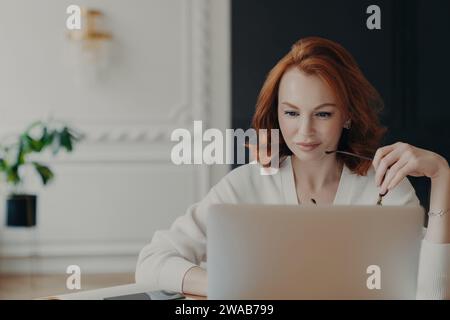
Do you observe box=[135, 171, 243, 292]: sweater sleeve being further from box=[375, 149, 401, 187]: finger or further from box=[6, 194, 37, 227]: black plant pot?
box=[6, 194, 37, 227]: black plant pot

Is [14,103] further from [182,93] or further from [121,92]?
[182,93]

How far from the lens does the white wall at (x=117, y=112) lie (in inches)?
109

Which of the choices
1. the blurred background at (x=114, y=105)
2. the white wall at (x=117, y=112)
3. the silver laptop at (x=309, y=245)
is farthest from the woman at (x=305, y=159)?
the white wall at (x=117, y=112)

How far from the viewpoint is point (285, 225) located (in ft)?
2.38

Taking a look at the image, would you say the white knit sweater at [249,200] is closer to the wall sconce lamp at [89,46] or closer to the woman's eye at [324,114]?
the woman's eye at [324,114]

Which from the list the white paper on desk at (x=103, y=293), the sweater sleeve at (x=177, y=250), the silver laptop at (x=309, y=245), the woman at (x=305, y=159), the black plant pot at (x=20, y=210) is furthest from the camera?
the black plant pot at (x=20, y=210)

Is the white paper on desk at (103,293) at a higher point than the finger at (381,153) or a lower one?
lower

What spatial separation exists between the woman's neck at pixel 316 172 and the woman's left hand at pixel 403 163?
22 centimetres

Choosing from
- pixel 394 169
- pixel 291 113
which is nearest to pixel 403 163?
pixel 394 169

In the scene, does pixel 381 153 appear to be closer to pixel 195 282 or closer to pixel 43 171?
pixel 195 282

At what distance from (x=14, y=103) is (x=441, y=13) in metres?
1.72

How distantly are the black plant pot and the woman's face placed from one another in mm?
1618

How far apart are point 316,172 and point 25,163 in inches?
68.5

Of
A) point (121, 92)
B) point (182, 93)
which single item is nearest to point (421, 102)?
point (182, 93)
